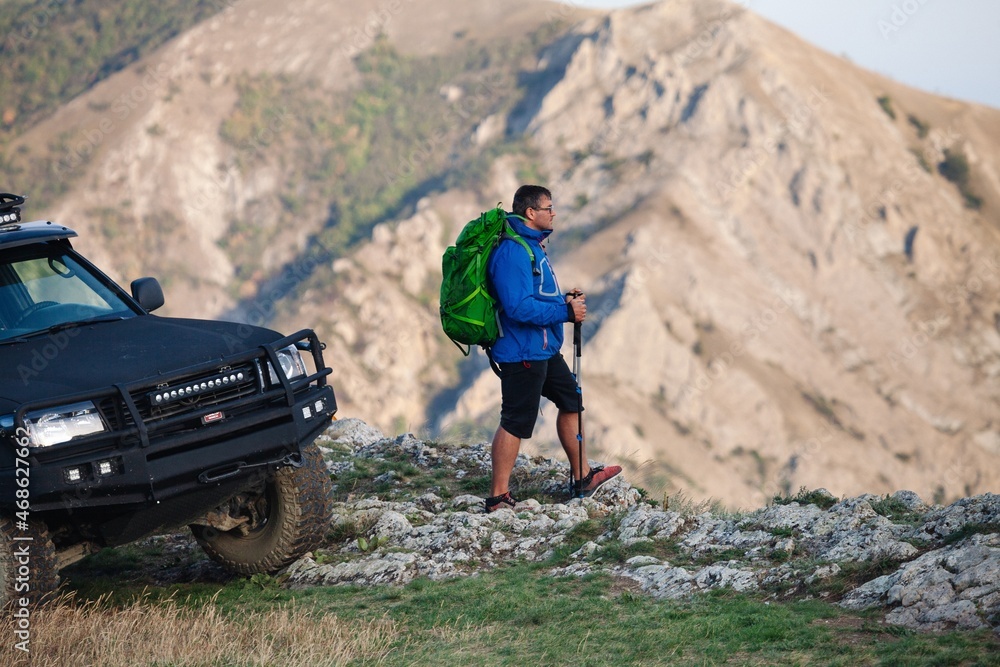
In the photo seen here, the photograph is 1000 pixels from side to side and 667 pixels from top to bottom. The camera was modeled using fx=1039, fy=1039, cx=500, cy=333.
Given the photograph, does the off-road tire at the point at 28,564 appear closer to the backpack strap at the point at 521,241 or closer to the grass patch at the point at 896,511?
the backpack strap at the point at 521,241

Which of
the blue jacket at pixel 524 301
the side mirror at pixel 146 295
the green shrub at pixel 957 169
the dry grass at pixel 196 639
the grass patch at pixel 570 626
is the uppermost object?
the side mirror at pixel 146 295

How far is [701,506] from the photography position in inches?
348

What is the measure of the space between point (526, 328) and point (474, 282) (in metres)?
0.49

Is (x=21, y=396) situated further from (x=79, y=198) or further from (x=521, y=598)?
(x=79, y=198)

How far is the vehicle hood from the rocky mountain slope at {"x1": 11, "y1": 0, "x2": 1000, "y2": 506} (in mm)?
56947

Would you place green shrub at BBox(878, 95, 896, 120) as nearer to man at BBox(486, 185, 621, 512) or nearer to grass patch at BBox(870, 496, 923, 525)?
grass patch at BBox(870, 496, 923, 525)

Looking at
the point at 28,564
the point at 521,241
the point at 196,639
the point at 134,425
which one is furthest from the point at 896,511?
the point at 28,564

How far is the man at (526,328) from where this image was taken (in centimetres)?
713

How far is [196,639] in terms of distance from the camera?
5.16 m

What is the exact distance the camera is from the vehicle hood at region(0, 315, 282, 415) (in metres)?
5.56

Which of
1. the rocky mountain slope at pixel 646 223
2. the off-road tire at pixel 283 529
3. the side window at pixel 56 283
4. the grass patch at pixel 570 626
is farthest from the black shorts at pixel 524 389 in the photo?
the rocky mountain slope at pixel 646 223

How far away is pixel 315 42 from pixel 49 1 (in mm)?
38725

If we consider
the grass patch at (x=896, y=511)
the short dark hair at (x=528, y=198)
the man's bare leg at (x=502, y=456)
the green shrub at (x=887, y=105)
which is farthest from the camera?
the green shrub at (x=887, y=105)

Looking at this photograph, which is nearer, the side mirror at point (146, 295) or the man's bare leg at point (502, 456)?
the side mirror at point (146, 295)
